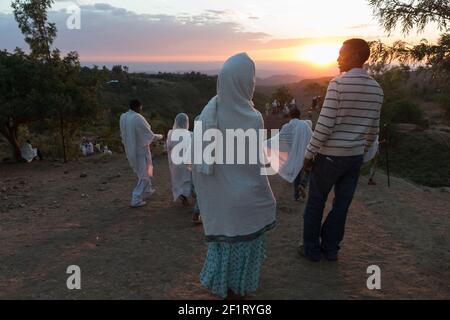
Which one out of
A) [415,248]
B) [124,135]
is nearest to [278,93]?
[124,135]

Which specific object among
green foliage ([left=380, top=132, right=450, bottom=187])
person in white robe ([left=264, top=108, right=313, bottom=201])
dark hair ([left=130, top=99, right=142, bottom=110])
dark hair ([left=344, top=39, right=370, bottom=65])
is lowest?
green foliage ([left=380, top=132, right=450, bottom=187])

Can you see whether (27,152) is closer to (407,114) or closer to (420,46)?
(420,46)

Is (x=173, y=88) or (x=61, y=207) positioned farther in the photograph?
(x=173, y=88)

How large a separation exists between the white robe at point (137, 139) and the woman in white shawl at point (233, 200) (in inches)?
145

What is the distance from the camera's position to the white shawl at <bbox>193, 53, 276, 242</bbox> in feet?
11.1

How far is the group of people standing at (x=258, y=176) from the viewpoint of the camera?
11.2 ft

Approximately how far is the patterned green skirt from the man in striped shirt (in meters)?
0.93

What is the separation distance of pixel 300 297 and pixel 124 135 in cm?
442

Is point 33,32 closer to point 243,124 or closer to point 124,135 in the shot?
point 124,135

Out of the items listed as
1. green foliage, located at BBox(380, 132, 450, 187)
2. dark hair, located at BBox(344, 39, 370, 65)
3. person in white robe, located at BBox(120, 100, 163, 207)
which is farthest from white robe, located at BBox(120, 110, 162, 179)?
green foliage, located at BBox(380, 132, 450, 187)

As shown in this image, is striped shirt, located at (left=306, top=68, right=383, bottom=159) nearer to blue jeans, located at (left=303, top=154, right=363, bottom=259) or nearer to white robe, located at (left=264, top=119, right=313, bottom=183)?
blue jeans, located at (left=303, top=154, right=363, bottom=259)

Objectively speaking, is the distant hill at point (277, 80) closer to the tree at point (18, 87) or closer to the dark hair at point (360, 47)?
the tree at point (18, 87)

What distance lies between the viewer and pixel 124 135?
7121mm

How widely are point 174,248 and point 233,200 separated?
6.20 feet
